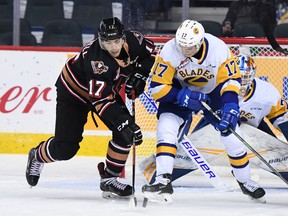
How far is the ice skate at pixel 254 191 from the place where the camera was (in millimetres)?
5410

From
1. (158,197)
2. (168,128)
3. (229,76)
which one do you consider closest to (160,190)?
(158,197)

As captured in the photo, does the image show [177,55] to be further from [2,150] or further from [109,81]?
[2,150]

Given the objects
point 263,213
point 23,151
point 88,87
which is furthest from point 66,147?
point 23,151

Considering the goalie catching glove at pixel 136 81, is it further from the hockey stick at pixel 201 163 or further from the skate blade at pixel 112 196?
the skate blade at pixel 112 196

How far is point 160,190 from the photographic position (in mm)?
5117

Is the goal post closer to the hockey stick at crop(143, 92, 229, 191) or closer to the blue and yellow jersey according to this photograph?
the hockey stick at crop(143, 92, 229, 191)

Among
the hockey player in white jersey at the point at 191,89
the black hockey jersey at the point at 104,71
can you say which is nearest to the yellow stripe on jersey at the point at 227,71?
the hockey player in white jersey at the point at 191,89

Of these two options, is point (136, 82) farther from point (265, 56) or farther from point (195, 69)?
point (265, 56)

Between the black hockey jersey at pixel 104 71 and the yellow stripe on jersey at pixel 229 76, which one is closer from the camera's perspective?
the black hockey jersey at pixel 104 71

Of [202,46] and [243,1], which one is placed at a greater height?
[202,46]

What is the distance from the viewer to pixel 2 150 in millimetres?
7664

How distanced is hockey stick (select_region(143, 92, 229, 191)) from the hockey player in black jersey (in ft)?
0.99

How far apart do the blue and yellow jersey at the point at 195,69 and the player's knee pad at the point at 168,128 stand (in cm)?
9

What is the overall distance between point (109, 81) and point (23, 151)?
2551mm
